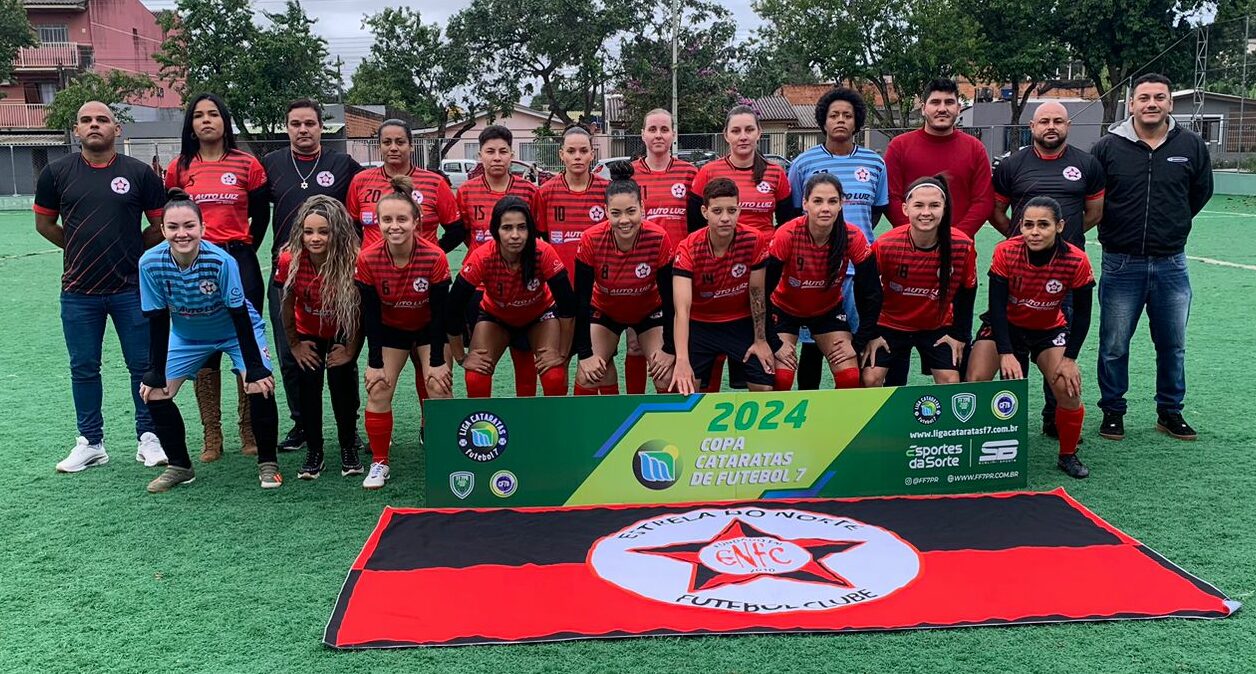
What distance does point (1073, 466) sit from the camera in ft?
16.6

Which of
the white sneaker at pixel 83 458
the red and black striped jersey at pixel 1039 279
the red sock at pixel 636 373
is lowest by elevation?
the white sneaker at pixel 83 458

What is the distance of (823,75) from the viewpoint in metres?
35.7

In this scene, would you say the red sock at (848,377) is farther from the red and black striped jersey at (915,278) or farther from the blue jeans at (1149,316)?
the blue jeans at (1149,316)

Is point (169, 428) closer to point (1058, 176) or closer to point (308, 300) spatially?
point (308, 300)

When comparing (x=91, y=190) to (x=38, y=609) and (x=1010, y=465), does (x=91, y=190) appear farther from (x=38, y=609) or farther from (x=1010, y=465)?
(x=1010, y=465)

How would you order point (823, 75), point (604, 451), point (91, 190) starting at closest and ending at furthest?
point (604, 451)
point (91, 190)
point (823, 75)

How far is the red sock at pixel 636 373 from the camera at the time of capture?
19.0 feet

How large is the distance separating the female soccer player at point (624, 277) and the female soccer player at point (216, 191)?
194 cm

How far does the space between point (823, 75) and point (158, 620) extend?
115ft

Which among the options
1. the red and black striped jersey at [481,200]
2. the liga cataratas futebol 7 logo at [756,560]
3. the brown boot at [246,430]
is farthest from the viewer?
the red and black striped jersey at [481,200]

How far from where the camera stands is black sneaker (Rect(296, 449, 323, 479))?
206 inches

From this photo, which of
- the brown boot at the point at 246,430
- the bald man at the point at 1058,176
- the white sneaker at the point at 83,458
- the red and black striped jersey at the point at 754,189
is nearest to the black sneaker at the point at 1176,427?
the bald man at the point at 1058,176

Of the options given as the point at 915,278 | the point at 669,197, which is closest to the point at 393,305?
the point at 669,197

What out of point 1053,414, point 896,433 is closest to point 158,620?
point 896,433
